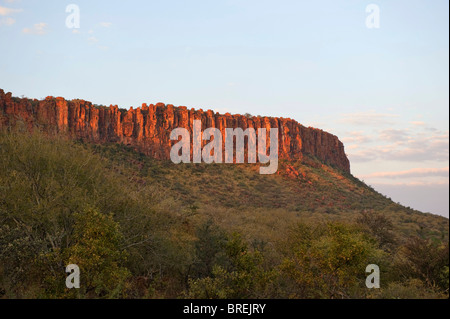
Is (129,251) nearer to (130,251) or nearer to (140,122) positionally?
(130,251)

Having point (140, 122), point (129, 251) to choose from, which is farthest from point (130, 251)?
point (140, 122)

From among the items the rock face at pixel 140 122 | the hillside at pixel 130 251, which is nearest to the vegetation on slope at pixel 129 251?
the hillside at pixel 130 251

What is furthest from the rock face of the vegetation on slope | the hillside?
the hillside

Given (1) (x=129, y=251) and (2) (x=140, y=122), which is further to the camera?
(2) (x=140, y=122)

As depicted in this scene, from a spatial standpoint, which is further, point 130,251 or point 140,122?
point 140,122

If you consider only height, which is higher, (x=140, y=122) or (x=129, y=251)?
(x=140, y=122)

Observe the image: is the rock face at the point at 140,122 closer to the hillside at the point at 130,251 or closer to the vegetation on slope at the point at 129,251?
the vegetation on slope at the point at 129,251

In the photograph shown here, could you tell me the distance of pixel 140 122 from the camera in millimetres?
69125

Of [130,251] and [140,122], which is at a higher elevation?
[140,122]

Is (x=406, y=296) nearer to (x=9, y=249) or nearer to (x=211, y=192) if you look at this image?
(x=9, y=249)

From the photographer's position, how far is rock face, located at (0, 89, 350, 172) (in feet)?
198
